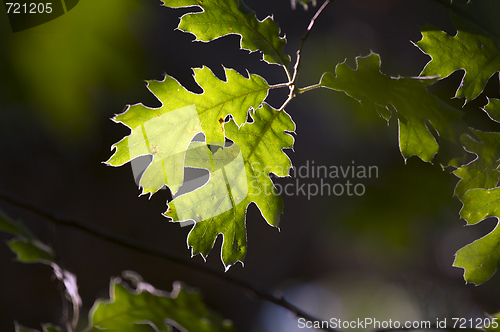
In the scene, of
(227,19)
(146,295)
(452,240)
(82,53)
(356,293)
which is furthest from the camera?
(356,293)

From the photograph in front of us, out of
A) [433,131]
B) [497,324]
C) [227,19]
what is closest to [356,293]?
[497,324]

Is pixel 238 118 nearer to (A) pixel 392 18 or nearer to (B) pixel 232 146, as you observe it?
(B) pixel 232 146

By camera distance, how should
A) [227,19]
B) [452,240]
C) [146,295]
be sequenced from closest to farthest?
[227,19], [146,295], [452,240]

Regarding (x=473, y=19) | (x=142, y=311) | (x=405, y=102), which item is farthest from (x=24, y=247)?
(x=473, y=19)

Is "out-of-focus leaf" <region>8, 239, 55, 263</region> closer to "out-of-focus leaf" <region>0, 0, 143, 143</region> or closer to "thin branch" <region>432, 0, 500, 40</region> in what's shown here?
"thin branch" <region>432, 0, 500, 40</region>

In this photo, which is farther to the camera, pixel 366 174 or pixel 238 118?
pixel 366 174

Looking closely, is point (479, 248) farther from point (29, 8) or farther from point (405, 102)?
point (29, 8)
